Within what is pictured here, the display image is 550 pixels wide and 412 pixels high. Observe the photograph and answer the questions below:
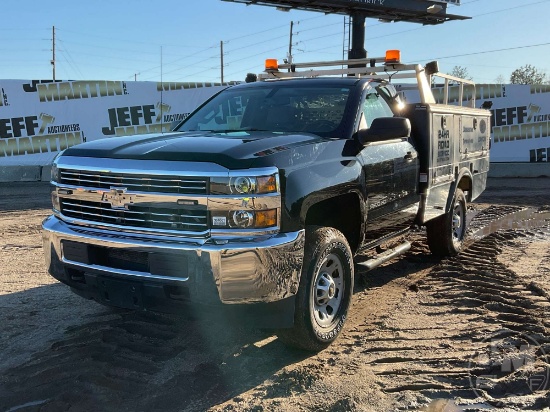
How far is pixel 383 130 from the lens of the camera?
13.9 feet

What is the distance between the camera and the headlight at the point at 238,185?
3311mm

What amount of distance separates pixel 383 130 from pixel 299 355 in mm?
1844

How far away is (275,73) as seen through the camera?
664cm

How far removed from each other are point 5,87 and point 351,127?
15097 mm

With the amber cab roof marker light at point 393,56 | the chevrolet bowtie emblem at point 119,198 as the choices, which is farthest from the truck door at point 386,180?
the chevrolet bowtie emblem at point 119,198

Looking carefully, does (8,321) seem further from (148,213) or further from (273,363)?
(273,363)

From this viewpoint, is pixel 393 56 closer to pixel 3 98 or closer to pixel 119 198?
pixel 119 198

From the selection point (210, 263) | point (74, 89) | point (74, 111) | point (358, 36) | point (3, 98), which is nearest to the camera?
point (210, 263)

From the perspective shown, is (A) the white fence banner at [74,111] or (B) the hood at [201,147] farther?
(A) the white fence banner at [74,111]

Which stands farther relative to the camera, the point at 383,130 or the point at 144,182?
the point at 383,130

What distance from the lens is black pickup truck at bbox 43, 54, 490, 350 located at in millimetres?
3324

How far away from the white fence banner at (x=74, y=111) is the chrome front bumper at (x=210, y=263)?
541 inches

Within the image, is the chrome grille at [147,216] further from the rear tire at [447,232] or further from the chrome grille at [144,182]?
the rear tire at [447,232]

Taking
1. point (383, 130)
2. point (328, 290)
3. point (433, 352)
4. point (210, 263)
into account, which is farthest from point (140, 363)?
point (383, 130)
